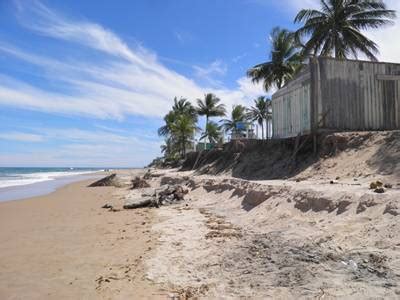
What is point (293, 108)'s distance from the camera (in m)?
16.3

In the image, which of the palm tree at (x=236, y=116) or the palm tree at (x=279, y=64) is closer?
the palm tree at (x=279, y=64)

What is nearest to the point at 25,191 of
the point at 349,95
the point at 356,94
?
the point at 349,95

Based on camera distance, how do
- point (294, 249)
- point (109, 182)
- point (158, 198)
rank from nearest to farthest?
point (294, 249) < point (158, 198) < point (109, 182)

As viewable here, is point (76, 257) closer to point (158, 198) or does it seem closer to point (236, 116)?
point (158, 198)

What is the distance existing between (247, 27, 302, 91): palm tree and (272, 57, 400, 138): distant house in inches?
679

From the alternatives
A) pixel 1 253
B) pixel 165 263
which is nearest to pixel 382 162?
pixel 165 263

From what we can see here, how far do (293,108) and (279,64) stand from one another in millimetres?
17099

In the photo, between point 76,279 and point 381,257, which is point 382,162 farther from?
point 76,279

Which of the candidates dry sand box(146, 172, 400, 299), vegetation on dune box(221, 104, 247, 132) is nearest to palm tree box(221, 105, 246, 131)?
vegetation on dune box(221, 104, 247, 132)

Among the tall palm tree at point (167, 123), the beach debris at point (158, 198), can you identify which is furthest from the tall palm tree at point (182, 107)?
the beach debris at point (158, 198)

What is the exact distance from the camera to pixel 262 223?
9.00 meters

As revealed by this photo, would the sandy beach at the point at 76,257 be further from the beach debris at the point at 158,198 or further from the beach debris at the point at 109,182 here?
the beach debris at the point at 109,182

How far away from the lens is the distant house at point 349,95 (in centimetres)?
1441

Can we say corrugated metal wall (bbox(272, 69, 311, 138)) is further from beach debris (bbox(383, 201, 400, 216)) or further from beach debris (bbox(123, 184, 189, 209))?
beach debris (bbox(383, 201, 400, 216))
